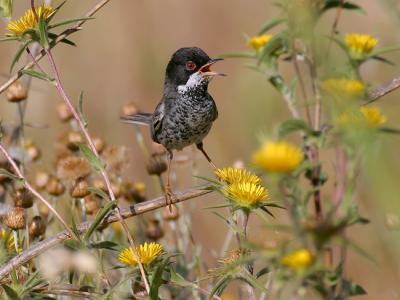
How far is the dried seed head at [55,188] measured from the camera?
3621 millimetres

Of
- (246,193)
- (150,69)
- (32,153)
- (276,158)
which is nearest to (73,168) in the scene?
(32,153)

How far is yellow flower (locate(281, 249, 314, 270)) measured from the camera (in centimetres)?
151

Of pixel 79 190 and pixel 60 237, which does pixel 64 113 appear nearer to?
pixel 79 190

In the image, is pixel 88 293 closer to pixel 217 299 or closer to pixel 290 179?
pixel 217 299

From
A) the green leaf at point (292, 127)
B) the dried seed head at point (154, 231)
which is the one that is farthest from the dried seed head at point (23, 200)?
the green leaf at point (292, 127)

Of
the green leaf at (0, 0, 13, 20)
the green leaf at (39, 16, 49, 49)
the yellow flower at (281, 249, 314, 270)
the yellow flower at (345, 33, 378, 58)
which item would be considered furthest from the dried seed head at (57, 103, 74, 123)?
the yellow flower at (281, 249, 314, 270)

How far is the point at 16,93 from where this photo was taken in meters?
3.87

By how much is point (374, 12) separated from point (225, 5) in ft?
7.26

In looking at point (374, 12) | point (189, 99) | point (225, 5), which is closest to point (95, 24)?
point (225, 5)

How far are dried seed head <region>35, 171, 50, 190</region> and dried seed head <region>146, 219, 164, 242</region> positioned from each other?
578 mm

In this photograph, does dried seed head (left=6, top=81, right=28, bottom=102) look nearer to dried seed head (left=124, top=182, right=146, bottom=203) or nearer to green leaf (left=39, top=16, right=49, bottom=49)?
dried seed head (left=124, top=182, right=146, bottom=203)

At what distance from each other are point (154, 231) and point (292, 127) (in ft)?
6.73

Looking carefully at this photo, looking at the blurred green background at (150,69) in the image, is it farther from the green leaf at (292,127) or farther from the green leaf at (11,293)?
the green leaf at (292,127)

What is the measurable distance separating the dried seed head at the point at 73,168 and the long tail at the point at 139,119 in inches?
42.4
